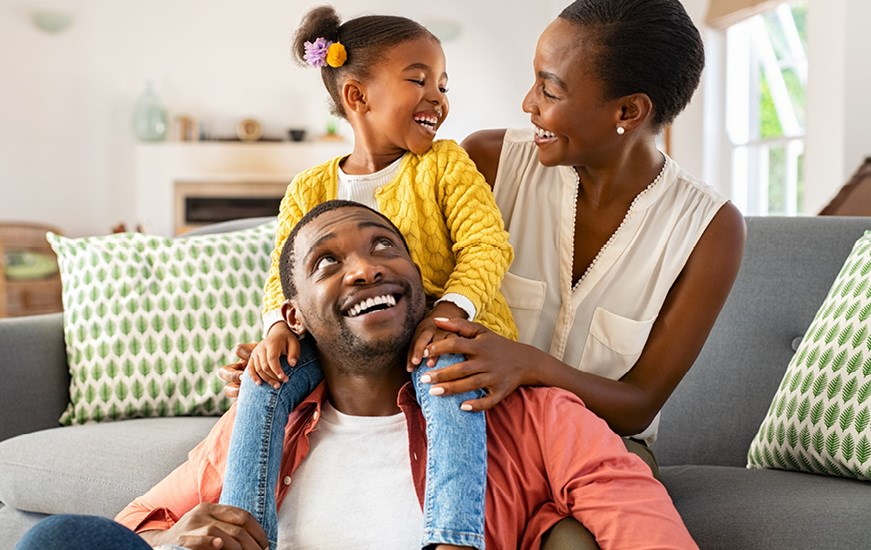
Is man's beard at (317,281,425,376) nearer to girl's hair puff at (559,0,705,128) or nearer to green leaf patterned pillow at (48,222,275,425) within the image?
girl's hair puff at (559,0,705,128)

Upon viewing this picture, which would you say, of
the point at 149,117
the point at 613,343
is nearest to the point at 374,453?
the point at 613,343

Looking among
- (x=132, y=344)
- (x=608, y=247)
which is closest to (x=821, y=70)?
(x=608, y=247)

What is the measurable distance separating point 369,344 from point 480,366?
176 mm

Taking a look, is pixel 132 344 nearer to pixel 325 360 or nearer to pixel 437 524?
pixel 325 360

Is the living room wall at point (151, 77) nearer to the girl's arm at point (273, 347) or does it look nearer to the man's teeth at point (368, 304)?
the girl's arm at point (273, 347)

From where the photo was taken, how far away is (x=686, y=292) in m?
1.87

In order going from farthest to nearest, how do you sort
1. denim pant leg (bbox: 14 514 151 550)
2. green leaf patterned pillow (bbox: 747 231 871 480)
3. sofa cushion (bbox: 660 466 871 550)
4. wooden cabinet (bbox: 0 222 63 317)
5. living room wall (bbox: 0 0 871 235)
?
1. living room wall (bbox: 0 0 871 235)
2. wooden cabinet (bbox: 0 222 63 317)
3. green leaf patterned pillow (bbox: 747 231 871 480)
4. sofa cushion (bbox: 660 466 871 550)
5. denim pant leg (bbox: 14 514 151 550)

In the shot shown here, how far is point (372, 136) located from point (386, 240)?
1.17 feet

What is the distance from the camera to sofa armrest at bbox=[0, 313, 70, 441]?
102 inches

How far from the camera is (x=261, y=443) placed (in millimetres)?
1604

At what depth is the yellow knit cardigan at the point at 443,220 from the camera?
1.79m

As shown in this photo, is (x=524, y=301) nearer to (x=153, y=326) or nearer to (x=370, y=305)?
(x=370, y=305)

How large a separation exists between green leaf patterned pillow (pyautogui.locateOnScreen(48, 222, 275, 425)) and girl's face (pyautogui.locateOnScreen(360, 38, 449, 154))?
93cm

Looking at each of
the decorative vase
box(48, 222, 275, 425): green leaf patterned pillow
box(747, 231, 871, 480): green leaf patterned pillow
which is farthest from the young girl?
the decorative vase
